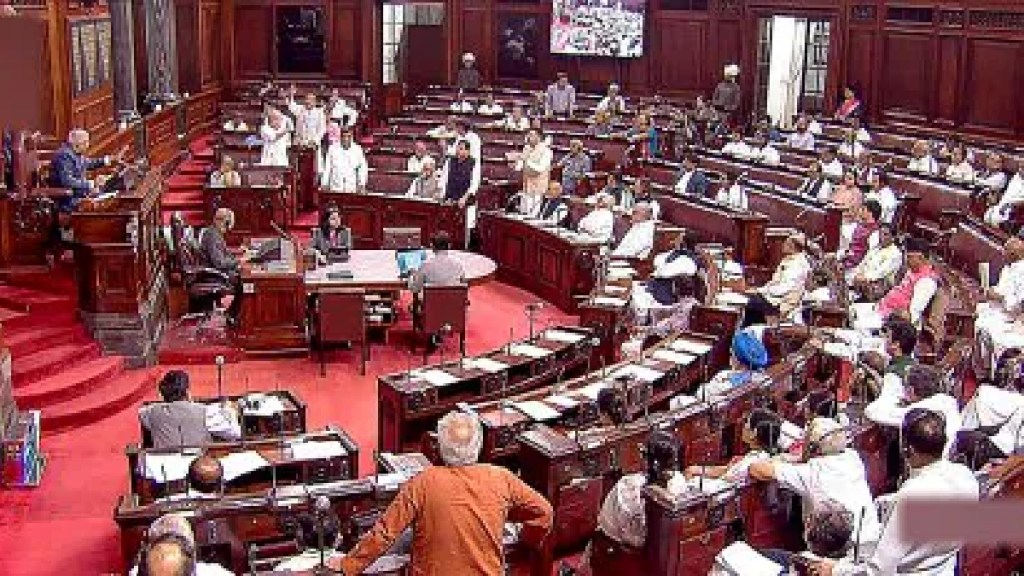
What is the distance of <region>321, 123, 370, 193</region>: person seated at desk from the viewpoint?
624 inches

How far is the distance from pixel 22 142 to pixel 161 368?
261 cm

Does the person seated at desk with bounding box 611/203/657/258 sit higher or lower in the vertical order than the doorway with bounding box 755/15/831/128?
lower

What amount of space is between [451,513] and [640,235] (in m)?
9.50

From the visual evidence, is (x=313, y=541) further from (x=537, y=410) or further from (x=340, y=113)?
(x=340, y=113)

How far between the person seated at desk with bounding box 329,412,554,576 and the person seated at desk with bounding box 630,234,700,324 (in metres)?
7.44

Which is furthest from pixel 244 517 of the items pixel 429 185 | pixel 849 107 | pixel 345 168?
pixel 849 107

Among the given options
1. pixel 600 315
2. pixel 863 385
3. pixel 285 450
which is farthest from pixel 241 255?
pixel 863 385

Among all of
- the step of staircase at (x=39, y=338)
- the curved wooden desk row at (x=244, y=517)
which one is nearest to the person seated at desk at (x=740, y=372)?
the curved wooden desk row at (x=244, y=517)

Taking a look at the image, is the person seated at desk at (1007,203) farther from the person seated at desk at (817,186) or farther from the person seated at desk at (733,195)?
the person seated at desk at (733,195)

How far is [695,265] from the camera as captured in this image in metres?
11.7

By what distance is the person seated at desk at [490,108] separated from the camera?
21953 mm

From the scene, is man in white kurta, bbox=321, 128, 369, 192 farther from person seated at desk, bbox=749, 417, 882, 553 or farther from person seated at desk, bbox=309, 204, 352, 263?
person seated at desk, bbox=749, 417, 882, 553

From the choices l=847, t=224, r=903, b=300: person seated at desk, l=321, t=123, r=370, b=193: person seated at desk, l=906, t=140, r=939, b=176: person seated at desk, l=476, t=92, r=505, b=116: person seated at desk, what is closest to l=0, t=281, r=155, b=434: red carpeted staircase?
l=321, t=123, r=370, b=193: person seated at desk

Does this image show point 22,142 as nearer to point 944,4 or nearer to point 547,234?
point 547,234
